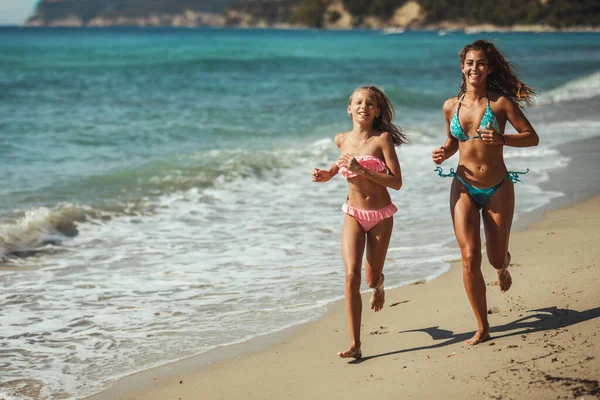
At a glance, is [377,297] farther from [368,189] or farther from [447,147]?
[447,147]

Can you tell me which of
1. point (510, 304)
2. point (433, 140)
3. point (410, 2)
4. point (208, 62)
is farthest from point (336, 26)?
point (510, 304)

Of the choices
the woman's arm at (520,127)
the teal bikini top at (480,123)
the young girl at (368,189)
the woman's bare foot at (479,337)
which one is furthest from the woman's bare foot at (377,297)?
the woman's arm at (520,127)

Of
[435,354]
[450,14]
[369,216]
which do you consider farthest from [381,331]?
[450,14]

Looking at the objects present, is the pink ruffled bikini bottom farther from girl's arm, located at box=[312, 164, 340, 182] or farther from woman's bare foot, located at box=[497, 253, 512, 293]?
woman's bare foot, located at box=[497, 253, 512, 293]

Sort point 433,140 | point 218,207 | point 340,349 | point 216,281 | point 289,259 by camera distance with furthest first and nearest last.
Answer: point 433,140
point 218,207
point 289,259
point 216,281
point 340,349

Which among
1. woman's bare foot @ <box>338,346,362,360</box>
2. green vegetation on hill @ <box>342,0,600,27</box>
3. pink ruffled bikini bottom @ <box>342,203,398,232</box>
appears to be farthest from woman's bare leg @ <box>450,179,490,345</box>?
green vegetation on hill @ <box>342,0,600,27</box>

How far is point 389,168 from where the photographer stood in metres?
4.79

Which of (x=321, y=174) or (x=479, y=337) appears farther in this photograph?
(x=321, y=174)

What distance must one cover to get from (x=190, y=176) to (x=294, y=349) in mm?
8016

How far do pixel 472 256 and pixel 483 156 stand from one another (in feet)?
2.12

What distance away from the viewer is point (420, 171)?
41.3ft

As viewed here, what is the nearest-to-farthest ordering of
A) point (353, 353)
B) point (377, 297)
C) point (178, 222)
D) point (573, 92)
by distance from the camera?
point (353, 353) → point (377, 297) → point (178, 222) → point (573, 92)

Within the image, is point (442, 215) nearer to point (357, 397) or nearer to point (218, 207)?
point (218, 207)

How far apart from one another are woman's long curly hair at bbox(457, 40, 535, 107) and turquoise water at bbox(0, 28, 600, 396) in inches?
87.6
